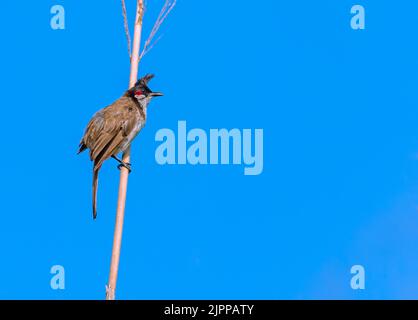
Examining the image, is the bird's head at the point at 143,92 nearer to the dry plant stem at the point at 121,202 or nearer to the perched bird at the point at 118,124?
the perched bird at the point at 118,124

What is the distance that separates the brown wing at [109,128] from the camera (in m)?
6.40

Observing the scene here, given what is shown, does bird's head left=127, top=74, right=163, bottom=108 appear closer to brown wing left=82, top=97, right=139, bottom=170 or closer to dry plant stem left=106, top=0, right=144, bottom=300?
brown wing left=82, top=97, right=139, bottom=170

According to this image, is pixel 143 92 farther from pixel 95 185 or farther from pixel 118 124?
pixel 95 185

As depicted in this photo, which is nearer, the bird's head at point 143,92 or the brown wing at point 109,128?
the brown wing at point 109,128

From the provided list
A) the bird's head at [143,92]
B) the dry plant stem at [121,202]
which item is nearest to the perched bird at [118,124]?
the bird's head at [143,92]

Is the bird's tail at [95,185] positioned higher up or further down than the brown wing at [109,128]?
further down

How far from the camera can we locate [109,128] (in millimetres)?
6715

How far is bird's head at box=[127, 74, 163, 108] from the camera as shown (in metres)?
6.61

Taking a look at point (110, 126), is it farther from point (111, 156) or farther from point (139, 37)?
point (139, 37)

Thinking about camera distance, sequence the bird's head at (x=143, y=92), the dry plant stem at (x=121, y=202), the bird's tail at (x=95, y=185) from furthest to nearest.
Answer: the bird's head at (x=143, y=92)
the bird's tail at (x=95, y=185)
the dry plant stem at (x=121, y=202)

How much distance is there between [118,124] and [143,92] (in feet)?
1.25

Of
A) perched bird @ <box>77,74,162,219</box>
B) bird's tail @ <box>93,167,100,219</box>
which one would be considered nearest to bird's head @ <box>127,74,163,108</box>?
perched bird @ <box>77,74,162,219</box>
